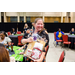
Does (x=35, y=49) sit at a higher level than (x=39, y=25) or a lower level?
lower

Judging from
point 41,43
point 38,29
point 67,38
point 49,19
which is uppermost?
point 49,19

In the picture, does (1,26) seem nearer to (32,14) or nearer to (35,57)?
(32,14)

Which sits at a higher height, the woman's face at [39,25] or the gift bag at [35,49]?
the woman's face at [39,25]

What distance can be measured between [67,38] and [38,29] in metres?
4.59

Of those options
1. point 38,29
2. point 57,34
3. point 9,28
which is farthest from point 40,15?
point 38,29

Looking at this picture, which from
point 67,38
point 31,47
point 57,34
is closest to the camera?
point 31,47

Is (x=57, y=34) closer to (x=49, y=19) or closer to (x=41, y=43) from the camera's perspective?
(x=41, y=43)

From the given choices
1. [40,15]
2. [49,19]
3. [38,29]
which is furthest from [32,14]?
[38,29]

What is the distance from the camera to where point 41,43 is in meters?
1.36

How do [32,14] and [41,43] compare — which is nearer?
[41,43]

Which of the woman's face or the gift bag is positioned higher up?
the woman's face

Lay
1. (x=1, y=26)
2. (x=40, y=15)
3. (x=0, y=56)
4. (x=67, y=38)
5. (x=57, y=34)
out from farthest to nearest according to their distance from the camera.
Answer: (x=40, y=15)
(x=1, y=26)
(x=57, y=34)
(x=67, y=38)
(x=0, y=56)

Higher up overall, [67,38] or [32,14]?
[32,14]

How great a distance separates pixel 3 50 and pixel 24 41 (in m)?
0.57
